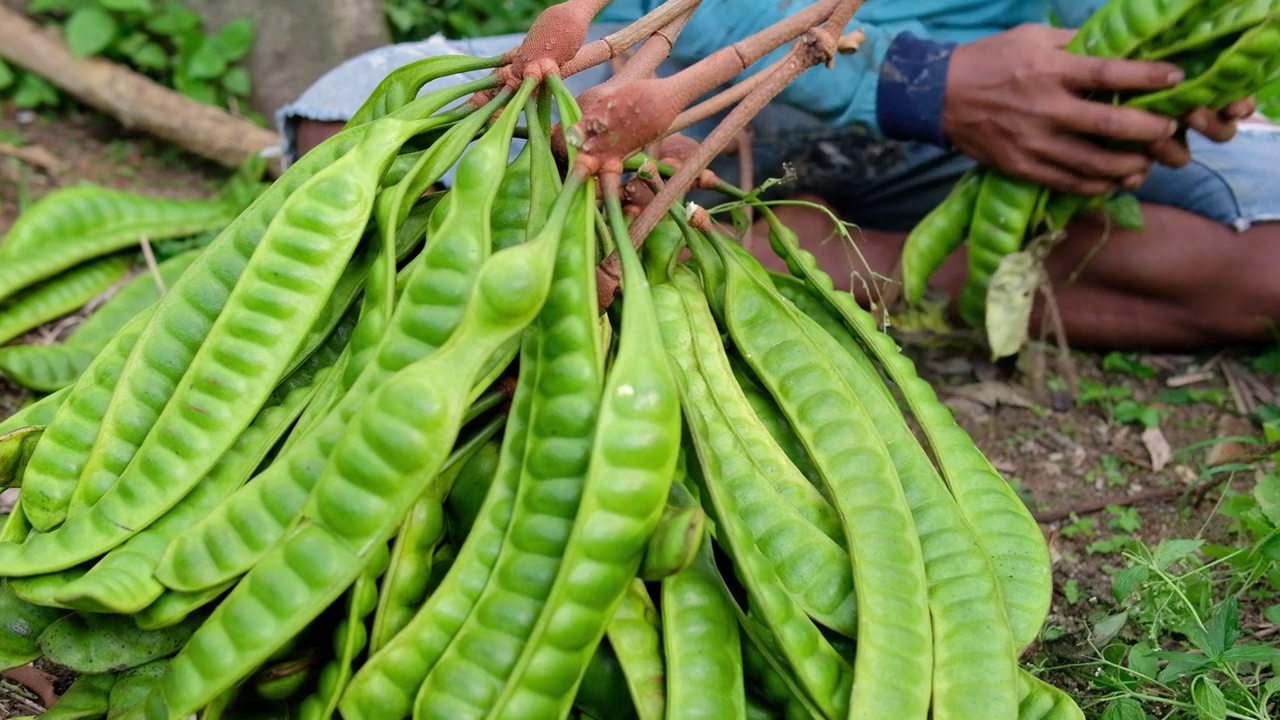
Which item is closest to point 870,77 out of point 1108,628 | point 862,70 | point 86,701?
point 862,70

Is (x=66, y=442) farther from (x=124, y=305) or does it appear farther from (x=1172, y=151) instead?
(x=1172, y=151)

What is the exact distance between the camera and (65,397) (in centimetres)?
174

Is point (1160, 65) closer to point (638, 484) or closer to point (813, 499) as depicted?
point (813, 499)

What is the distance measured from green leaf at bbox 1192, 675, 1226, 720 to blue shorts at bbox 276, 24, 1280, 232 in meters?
1.76

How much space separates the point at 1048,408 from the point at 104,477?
2.32 metres

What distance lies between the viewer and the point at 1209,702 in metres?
1.61

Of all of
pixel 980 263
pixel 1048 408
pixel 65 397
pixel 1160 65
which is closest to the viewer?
pixel 65 397

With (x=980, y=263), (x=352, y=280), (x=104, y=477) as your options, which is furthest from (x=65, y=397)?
(x=980, y=263)

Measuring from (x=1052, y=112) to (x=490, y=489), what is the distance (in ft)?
5.86

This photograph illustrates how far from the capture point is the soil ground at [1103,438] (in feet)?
7.58

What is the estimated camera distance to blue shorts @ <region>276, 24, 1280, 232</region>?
303 cm

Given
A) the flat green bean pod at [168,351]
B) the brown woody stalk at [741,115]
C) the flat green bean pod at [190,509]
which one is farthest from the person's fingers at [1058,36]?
the flat green bean pod at [190,509]

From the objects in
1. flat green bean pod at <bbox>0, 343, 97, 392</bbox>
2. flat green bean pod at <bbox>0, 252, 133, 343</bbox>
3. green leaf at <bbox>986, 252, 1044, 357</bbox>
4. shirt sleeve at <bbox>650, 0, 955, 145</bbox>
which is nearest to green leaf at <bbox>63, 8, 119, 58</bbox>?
flat green bean pod at <bbox>0, 252, 133, 343</bbox>

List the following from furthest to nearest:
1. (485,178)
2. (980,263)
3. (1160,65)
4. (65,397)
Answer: (980,263) < (1160,65) < (65,397) < (485,178)
